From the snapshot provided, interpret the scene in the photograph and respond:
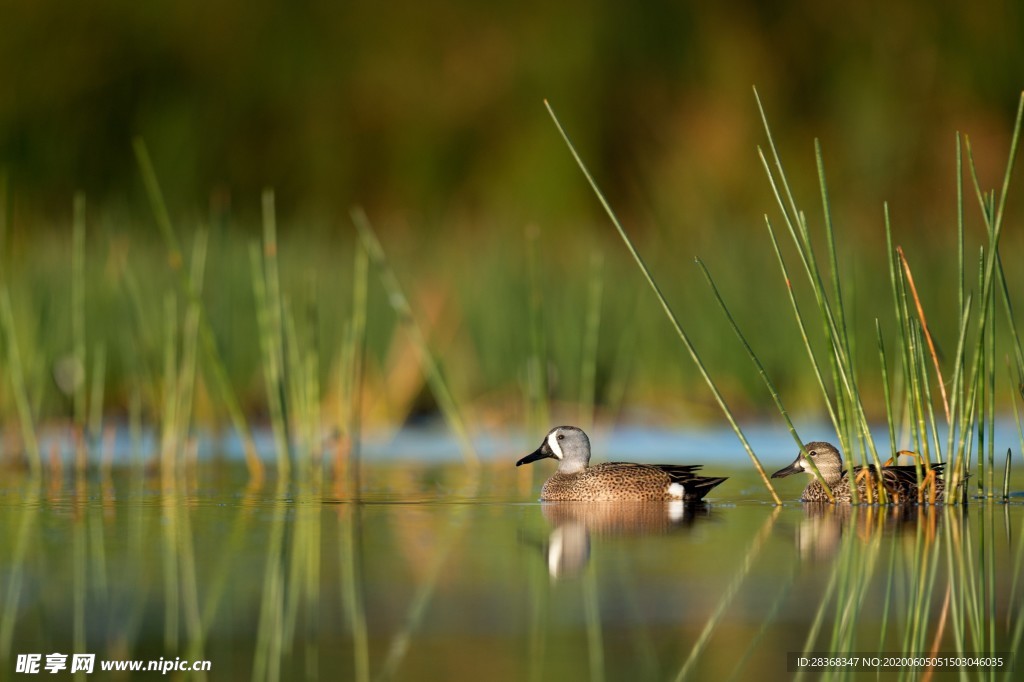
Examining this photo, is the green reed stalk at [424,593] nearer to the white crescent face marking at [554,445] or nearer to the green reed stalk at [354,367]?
the white crescent face marking at [554,445]

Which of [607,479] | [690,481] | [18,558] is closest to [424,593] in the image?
[18,558]

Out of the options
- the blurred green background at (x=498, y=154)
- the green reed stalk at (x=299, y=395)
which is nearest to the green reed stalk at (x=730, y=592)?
the green reed stalk at (x=299, y=395)

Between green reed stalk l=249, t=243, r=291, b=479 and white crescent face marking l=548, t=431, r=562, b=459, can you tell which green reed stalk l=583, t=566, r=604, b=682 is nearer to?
white crescent face marking l=548, t=431, r=562, b=459

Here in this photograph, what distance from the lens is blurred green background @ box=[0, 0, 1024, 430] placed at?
33.6ft

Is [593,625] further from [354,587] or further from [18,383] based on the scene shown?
[18,383]

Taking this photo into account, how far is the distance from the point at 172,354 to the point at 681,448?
8.89ft

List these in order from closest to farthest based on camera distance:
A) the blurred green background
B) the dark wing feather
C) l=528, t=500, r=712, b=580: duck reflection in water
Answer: l=528, t=500, r=712, b=580: duck reflection in water < the dark wing feather < the blurred green background

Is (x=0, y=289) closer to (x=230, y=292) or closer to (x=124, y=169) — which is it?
→ (x=230, y=292)

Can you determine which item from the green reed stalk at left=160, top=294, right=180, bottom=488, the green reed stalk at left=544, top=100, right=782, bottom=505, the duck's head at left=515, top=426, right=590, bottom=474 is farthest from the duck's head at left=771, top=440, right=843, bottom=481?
the green reed stalk at left=160, top=294, right=180, bottom=488

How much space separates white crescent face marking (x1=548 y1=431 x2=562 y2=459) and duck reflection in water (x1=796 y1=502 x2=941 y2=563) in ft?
3.78

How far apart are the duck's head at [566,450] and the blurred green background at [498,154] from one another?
5.94 ft

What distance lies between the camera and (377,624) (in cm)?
434

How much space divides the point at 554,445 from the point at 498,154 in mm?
9584

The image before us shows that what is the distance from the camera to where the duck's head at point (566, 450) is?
24.5 ft
